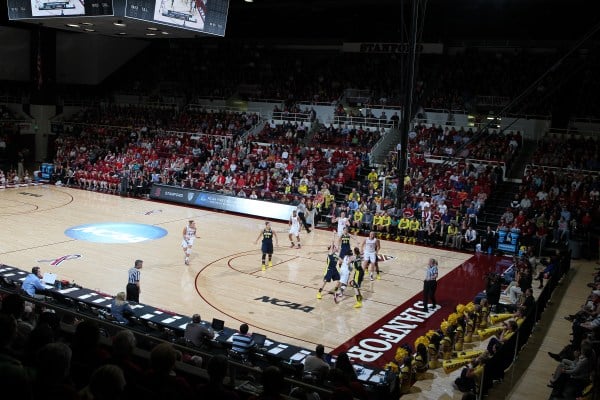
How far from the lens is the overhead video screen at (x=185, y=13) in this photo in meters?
22.6

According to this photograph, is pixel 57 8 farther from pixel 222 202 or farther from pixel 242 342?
pixel 242 342

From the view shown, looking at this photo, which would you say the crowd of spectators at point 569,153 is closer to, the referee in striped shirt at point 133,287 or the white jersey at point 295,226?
the white jersey at point 295,226

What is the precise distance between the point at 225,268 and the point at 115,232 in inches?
261

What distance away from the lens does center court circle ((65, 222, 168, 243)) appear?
72.5 feet

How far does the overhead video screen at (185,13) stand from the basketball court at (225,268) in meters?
8.52

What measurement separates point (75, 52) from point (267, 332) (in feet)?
131

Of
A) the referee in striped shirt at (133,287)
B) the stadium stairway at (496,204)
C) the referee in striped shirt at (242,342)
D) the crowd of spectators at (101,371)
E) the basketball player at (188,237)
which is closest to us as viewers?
the crowd of spectators at (101,371)

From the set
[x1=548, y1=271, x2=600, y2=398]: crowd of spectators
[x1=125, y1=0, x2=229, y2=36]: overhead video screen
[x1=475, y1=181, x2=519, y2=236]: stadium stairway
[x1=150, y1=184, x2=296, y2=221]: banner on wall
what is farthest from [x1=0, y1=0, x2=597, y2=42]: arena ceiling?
[x1=548, y1=271, x2=600, y2=398]: crowd of spectators

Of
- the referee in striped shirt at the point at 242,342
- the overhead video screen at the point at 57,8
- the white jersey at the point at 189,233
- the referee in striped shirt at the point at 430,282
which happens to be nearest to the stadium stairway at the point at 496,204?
the referee in striped shirt at the point at 430,282

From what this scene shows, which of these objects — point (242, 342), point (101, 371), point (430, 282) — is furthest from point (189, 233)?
point (101, 371)

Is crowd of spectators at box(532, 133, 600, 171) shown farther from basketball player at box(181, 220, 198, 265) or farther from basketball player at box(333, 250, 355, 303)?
basketball player at box(181, 220, 198, 265)

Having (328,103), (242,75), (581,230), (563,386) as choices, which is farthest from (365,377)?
(242,75)

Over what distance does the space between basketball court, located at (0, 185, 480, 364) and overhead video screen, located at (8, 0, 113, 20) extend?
28.1ft

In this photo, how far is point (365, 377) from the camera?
34.4 ft
